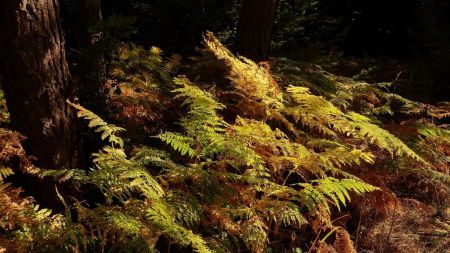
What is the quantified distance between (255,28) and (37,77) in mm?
3520

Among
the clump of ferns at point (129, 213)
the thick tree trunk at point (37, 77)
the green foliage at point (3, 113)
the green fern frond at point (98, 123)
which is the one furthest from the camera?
the green foliage at point (3, 113)

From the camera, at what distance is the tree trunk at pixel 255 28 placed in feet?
19.6

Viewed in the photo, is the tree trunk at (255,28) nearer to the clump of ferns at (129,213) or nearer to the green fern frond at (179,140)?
the green fern frond at (179,140)

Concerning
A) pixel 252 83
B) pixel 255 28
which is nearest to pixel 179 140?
pixel 252 83

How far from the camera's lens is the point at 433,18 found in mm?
8758

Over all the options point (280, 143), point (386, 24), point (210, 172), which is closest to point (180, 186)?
point (210, 172)

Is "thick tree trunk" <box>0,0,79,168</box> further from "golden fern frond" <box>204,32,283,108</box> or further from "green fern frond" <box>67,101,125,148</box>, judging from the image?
"golden fern frond" <box>204,32,283,108</box>

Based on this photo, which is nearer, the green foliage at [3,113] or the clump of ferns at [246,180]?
the clump of ferns at [246,180]

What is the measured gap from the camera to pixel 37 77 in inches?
124

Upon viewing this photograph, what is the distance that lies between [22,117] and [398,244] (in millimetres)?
3390

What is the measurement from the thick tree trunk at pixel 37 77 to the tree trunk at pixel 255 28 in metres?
3.22

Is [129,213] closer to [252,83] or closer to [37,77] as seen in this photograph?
[37,77]

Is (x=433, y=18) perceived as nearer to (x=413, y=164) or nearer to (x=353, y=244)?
(x=413, y=164)

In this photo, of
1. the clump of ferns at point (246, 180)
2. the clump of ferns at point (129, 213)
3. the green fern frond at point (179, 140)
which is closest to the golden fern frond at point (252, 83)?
the clump of ferns at point (246, 180)
